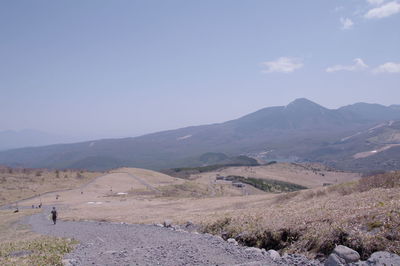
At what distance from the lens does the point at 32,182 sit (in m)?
61.2

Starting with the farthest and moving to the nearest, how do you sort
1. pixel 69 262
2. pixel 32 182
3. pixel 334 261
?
1. pixel 32 182
2. pixel 69 262
3. pixel 334 261

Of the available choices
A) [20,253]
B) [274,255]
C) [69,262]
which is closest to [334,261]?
[274,255]

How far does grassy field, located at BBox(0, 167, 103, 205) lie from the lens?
5231cm

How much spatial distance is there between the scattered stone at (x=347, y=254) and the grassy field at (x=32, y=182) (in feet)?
148

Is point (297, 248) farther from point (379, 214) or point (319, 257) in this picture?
point (379, 214)

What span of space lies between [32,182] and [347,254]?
62.8 metres

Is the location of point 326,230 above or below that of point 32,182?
above

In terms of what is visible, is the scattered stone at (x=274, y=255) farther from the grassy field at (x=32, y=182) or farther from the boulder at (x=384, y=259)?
the grassy field at (x=32, y=182)

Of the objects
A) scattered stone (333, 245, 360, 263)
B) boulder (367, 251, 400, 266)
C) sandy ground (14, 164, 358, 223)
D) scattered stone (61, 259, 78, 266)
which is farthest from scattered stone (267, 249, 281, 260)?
sandy ground (14, 164, 358, 223)

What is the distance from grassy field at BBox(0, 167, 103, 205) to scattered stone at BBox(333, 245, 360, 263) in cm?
4510

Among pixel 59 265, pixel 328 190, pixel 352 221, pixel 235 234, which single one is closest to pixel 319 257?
pixel 352 221

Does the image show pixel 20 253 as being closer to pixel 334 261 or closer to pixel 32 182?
pixel 334 261

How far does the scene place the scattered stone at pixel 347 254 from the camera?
8695 millimetres

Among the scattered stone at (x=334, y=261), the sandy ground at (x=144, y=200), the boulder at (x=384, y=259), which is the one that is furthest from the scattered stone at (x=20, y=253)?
the boulder at (x=384, y=259)
